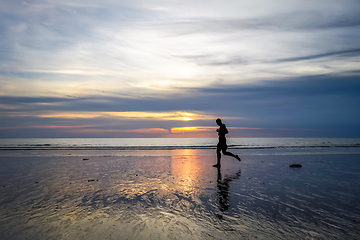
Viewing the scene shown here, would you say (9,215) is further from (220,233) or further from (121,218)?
(220,233)

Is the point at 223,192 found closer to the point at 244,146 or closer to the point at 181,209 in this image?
the point at 181,209

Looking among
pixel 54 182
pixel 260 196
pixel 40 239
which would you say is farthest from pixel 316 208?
pixel 54 182

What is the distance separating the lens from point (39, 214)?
18.8ft

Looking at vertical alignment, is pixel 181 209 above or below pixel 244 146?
above

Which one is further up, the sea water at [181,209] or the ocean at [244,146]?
the sea water at [181,209]

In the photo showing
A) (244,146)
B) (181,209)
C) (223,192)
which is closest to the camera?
(181,209)

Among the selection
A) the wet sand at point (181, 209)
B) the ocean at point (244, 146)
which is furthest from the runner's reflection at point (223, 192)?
the ocean at point (244, 146)

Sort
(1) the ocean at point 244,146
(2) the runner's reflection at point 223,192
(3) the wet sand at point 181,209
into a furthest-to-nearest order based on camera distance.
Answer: (1) the ocean at point 244,146
(2) the runner's reflection at point 223,192
(3) the wet sand at point 181,209

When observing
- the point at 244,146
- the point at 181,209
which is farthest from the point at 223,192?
the point at 244,146

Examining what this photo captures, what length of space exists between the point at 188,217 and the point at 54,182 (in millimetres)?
7266

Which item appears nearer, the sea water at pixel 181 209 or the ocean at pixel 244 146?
the sea water at pixel 181 209

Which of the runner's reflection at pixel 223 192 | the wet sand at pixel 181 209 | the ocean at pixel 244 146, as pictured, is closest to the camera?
the wet sand at pixel 181 209

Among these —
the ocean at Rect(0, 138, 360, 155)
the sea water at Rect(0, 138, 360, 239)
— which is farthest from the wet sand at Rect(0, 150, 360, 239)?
the ocean at Rect(0, 138, 360, 155)

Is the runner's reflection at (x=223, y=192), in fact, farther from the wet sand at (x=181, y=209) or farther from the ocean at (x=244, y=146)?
the ocean at (x=244, y=146)
